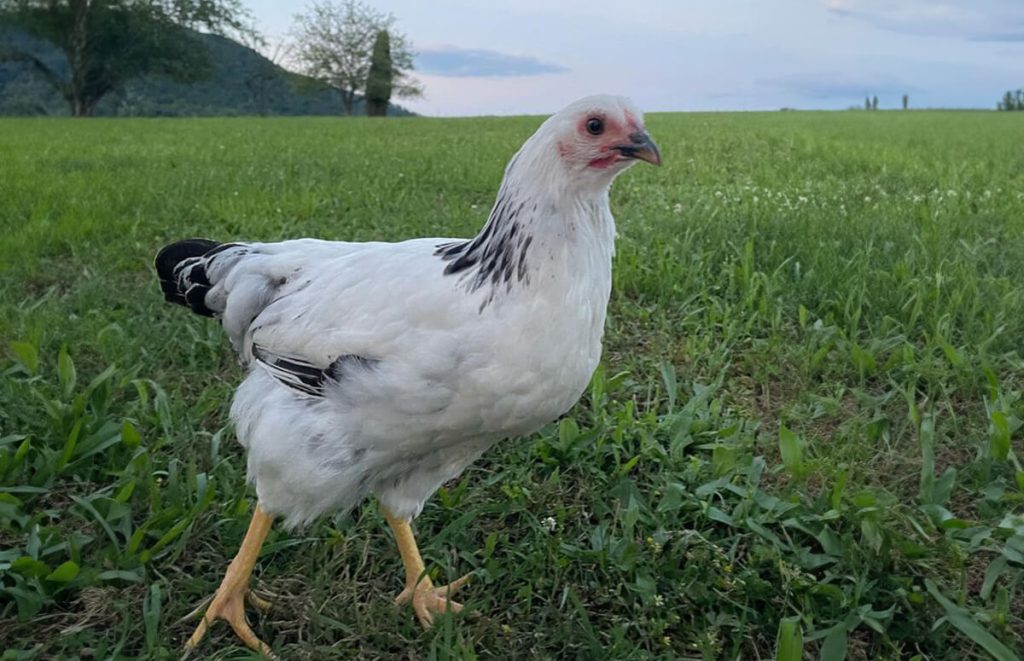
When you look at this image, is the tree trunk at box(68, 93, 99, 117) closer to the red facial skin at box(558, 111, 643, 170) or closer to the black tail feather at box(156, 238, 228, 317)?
the black tail feather at box(156, 238, 228, 317)

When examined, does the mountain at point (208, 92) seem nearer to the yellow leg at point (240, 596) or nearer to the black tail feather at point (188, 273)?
the black tail feather at point (188, 273)

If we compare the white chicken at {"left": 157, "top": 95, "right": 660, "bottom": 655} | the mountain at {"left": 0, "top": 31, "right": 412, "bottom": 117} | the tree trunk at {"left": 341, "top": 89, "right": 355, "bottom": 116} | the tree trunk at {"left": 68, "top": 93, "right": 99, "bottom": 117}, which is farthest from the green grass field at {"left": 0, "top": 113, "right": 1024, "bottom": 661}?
the tree trunk at {"left": 341, "top": 89, "right": 355, "bottom": 116}

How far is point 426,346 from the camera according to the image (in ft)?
6.42

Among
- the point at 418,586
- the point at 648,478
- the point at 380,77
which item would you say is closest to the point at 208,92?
the point at 380,77

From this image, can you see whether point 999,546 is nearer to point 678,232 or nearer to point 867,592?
point 867,592

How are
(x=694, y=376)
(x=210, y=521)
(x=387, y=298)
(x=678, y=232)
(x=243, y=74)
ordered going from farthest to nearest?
(x=243, y=74)
(x=678, y=232)
(x=694, y=376)
(x=210, y=521)
(x=387, y=298)

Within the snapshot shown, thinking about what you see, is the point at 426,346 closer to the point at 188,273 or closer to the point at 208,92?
the point at 188,273

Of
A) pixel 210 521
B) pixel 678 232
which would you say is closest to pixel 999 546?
pixel 210 521

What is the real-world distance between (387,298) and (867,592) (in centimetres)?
167

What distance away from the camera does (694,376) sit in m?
3.50

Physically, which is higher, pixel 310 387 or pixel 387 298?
pixel 387 298

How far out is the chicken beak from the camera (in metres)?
2.00

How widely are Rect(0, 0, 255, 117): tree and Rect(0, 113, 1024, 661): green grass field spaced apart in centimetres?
3294

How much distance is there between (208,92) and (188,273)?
39.0m
